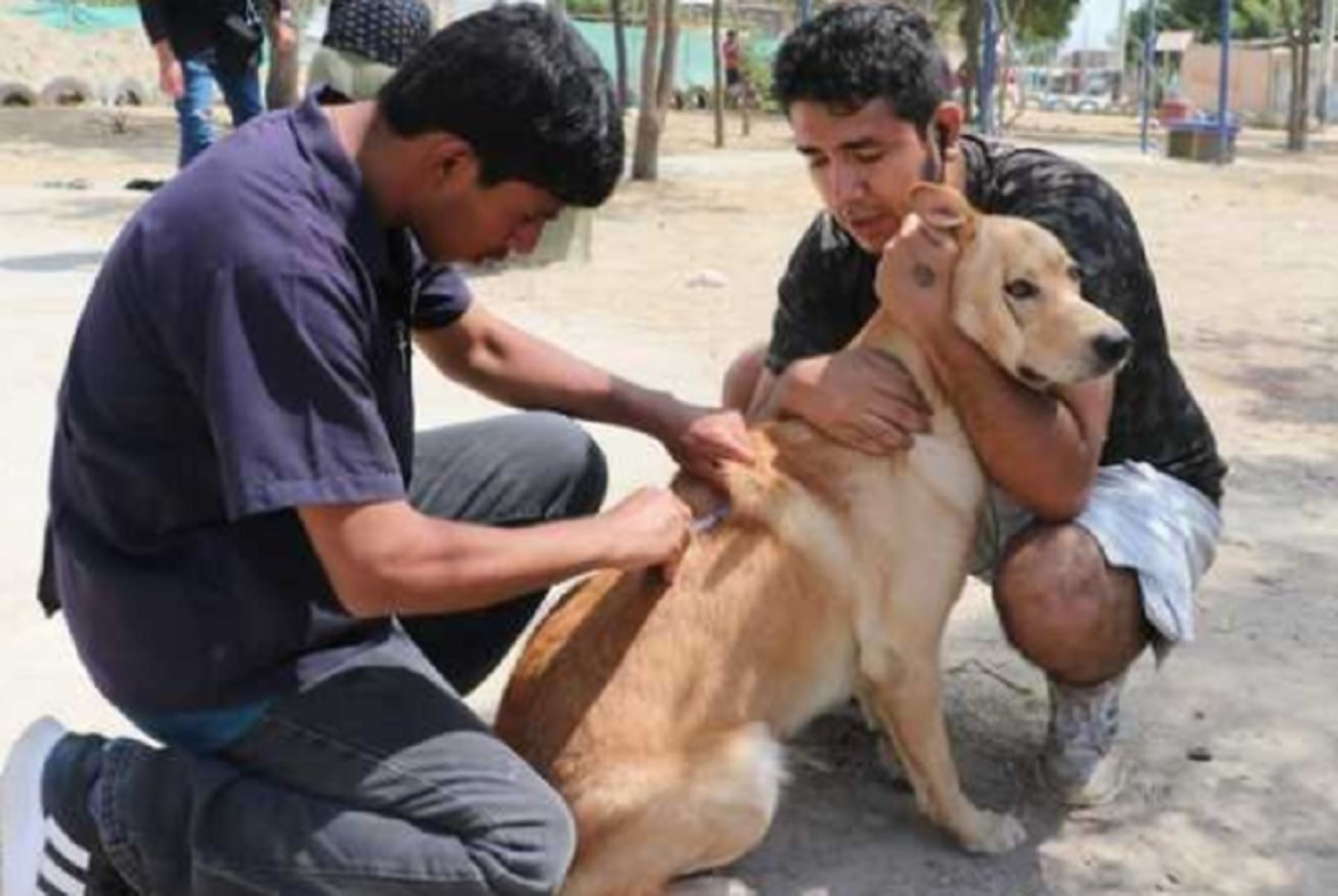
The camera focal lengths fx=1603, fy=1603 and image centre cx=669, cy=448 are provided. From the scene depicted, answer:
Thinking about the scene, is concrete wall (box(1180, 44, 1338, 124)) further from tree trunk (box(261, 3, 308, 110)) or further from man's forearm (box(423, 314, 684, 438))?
man's forearm (box(423, 314, 684, 438))

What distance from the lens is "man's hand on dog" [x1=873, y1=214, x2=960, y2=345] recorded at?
3.04 meters

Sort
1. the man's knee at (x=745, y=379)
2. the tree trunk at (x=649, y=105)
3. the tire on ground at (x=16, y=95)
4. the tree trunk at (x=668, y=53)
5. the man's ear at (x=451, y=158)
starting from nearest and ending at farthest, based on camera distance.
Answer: the man's ear at (x=451, y=158)
the man's knee at (x=745, y=379)
the tree trunk at (x=649, y=105)
the tree trunk at (x=668, y=53)
the tire on ground at (x=16, y=95)

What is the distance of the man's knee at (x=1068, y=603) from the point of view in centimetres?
309

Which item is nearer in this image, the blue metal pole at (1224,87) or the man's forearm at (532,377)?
the man's forearm at (532,377)

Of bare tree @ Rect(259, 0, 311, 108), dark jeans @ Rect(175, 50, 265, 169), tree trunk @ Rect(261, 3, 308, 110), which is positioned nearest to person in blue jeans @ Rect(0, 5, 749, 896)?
dark jeans @ Rect(175, 50, 265, 169)

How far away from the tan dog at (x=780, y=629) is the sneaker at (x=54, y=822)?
73 cm

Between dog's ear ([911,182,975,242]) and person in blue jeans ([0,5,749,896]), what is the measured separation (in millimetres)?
773

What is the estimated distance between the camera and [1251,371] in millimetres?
7492

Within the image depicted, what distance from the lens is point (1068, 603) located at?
3.08 meters

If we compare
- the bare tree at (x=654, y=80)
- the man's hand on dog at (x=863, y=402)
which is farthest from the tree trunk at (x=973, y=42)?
the man's hand on dog at (x=863, y=402)

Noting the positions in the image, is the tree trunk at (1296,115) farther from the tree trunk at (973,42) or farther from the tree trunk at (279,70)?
the tree trunk at (279,70)

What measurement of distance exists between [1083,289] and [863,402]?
49 centimetres

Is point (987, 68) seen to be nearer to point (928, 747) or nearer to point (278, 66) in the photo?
point (278, 66)

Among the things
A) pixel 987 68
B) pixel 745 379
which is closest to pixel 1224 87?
pixel 987 68
